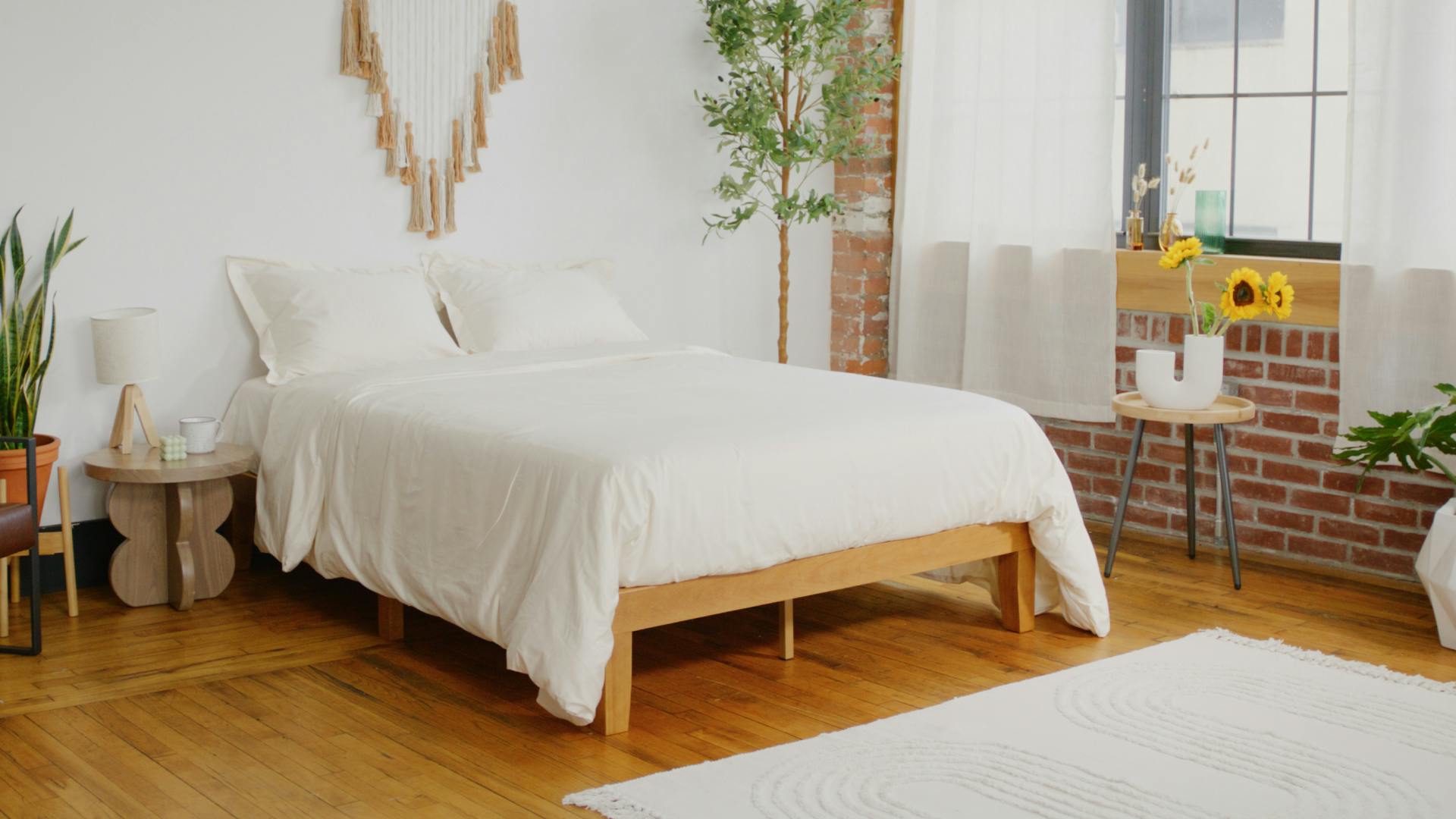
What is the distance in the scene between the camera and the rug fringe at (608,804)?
2.60 metres

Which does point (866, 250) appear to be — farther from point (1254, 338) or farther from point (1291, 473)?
point (1291, 473)

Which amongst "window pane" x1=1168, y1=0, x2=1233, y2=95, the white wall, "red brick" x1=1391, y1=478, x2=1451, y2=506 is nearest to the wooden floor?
"red brick" x1=1391, y1=478, x2=1451, y2=506

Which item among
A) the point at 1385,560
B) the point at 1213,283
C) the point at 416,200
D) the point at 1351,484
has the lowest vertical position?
the point at 1385,560

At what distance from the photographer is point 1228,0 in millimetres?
4727

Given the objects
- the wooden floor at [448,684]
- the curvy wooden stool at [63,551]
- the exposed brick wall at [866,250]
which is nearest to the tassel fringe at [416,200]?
the wooden floor at [448,684]

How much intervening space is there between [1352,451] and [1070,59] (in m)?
1.77

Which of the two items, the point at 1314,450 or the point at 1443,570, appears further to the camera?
the point at 1314,450

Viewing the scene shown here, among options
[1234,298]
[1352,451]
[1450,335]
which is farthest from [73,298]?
[1450,335]

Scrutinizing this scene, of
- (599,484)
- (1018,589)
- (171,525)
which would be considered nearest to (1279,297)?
(1018,589)

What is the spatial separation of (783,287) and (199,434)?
2.31m

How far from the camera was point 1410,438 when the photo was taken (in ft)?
12.5

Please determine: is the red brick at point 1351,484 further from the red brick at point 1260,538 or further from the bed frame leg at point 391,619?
the bed frame leg at point 391,619

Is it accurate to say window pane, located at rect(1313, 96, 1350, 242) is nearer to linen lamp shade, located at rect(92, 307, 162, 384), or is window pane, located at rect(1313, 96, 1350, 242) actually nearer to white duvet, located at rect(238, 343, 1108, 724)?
white duvet, located at rect(238, 343, 1108, 724)

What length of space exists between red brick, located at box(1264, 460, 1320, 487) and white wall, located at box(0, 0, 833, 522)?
2.22 m
